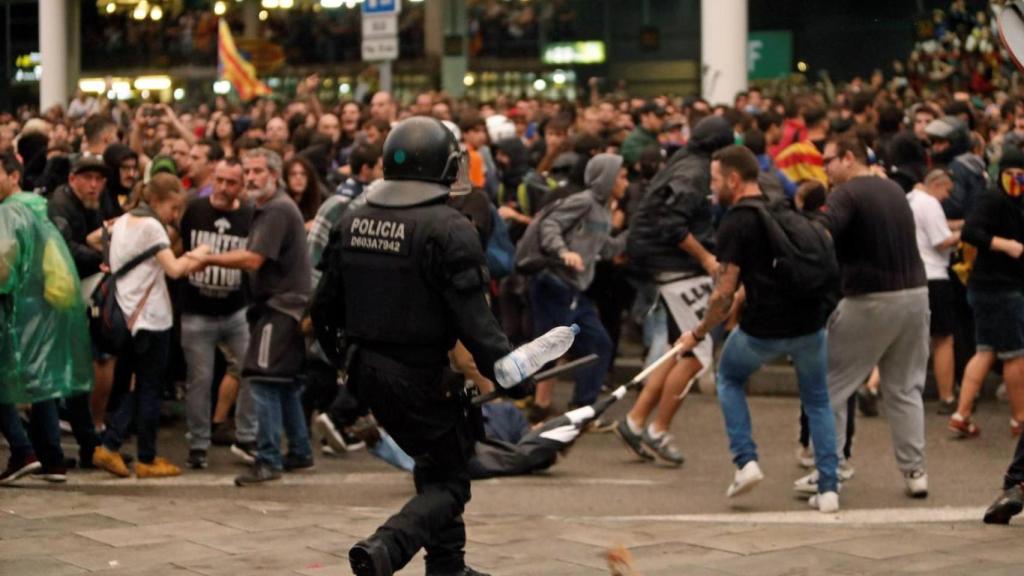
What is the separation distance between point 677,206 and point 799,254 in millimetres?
2014

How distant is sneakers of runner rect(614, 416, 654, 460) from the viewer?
11.0 meters

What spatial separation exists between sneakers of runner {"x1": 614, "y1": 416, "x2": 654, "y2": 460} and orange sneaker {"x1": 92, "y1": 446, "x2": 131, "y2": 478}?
2958 mm

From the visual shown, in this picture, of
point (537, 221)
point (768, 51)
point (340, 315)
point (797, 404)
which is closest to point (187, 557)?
point (340, 315)

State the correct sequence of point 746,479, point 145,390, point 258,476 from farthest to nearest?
1. point 145,390
2. point 258,476
3. point 746,479

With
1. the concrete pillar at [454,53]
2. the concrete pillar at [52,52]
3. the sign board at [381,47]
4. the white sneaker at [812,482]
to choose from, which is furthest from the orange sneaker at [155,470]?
the concrete pillar at [52,52]

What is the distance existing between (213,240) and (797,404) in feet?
14.8

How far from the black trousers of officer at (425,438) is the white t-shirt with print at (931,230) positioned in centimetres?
614

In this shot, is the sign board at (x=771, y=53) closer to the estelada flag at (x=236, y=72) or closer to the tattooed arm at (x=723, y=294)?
the estelada flag at (x=236, y=72)

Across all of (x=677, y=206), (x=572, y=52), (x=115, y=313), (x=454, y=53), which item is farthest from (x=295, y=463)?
(x=454, y=53)

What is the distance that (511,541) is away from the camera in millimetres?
8273

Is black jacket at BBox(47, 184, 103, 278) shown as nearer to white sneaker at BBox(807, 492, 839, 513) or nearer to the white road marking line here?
the white road marking line

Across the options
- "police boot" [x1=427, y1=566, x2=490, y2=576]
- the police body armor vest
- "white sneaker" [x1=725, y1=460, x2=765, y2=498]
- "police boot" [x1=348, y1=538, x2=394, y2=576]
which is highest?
the police body armor vest

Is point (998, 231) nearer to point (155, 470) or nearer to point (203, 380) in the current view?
point (203, 380)

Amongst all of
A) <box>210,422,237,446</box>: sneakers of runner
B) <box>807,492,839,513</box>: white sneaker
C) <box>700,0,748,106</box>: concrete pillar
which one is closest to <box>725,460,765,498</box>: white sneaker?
<box>807,492,839,513</box>: white sneaker
